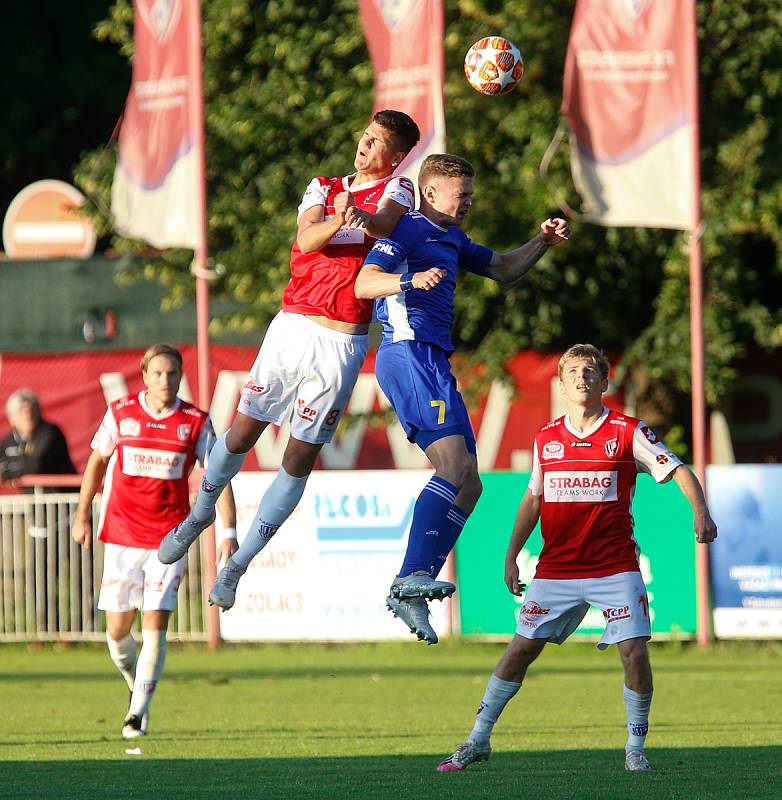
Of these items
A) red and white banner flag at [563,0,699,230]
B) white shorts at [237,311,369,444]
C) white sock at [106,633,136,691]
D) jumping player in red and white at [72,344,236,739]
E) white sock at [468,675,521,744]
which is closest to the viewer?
white shorts at [237,311,369,444]

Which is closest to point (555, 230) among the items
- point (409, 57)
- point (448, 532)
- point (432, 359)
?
point (432, 359)

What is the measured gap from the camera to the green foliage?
19.8m

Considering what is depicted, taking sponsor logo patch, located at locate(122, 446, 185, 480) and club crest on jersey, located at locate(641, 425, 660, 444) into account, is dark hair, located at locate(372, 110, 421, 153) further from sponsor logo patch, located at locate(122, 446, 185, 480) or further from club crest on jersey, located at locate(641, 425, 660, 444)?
sponsor logo patch, located at locate(122, 446, 185, 480)

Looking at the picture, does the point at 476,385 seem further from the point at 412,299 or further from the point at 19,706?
the point at 412,299

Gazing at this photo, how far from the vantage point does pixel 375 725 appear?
460 inches

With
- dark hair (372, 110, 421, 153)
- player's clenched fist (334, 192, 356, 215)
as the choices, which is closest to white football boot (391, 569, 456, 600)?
player's clenched fist (334, 192, 356, 215)

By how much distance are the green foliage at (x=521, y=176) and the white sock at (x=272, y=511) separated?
35.2ft

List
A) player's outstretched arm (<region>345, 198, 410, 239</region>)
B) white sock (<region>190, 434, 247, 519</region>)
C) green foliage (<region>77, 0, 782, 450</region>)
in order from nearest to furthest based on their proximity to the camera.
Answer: player's outstretched arm (<region>345, 198, 410, 239</region>) → white sock (<region>190, 434, 247, 519</region>) → green foliage (<region>77, 0, 782, 450</region>)

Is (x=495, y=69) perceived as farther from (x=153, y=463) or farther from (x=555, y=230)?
(x=153, y=463)

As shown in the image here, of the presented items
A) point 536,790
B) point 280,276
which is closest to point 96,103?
point 280,276

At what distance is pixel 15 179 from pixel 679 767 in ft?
74.7

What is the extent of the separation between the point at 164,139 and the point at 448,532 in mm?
10866

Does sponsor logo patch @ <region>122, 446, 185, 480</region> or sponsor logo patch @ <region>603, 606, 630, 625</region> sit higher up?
sponsor logo patch @ <region>122, 446, 185, 480</region>

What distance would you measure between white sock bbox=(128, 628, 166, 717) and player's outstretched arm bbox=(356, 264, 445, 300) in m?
3.82
